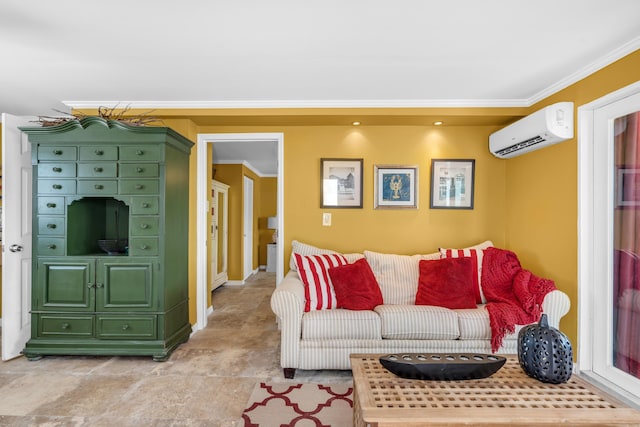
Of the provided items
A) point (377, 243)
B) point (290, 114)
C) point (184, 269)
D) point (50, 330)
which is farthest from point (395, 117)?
point (50, 330)

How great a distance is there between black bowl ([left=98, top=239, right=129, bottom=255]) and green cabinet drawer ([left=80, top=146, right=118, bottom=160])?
778mm

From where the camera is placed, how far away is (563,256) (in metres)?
2.63

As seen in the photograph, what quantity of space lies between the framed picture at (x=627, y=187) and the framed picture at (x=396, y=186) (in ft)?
5.24

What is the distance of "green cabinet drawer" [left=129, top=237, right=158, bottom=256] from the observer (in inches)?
110

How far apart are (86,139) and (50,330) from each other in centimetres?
166

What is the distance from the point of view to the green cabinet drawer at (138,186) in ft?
9.19

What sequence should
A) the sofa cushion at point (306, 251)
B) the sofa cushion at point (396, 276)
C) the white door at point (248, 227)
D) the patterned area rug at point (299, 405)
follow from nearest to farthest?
the patterned area rug at point (299, 405), the sofa cushion at point (396, 276), the sofa cushion at point (306, 251), the white door at point (248, 227)

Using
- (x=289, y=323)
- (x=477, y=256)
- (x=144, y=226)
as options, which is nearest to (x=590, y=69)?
(x=477, y=256)

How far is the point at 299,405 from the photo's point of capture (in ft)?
6.89

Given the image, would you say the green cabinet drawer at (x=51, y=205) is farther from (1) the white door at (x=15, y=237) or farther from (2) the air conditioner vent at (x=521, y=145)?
(2) the air conditioner vent at (x=521, y=145)

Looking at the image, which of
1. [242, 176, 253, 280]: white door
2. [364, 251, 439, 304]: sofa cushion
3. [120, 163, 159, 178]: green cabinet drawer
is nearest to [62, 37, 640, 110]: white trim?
[120, 163, 159, 178]: green cabinet drawer

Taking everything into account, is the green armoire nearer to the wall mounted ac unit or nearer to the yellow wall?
the wall mounted ac unit

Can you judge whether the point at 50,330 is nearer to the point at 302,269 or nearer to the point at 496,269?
the point at 302,269

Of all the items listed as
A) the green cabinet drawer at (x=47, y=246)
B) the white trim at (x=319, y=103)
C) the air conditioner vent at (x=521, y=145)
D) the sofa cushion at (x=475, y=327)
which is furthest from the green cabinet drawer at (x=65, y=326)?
the air conditioner vent at (x=521, y=145)
